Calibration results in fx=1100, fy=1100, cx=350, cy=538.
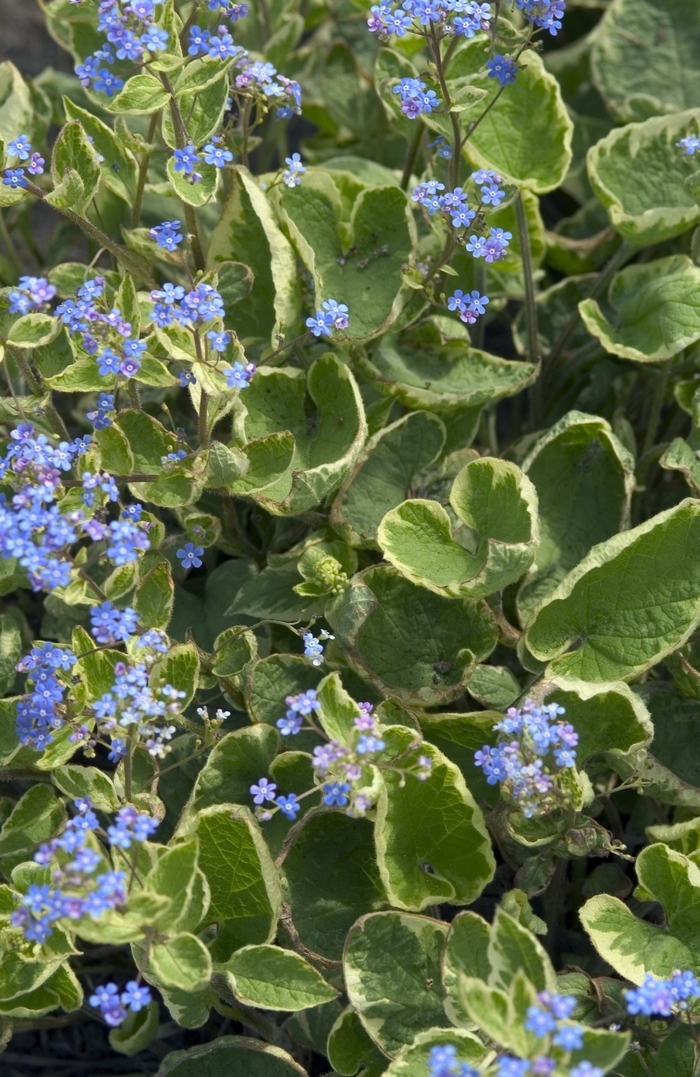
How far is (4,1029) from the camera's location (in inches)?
97.7

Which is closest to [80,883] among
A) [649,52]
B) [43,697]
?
[43,697]

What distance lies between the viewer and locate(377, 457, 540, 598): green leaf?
98.3 inches

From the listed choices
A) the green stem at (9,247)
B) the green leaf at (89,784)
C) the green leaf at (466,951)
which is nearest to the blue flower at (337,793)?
the green leaf at (466,951)

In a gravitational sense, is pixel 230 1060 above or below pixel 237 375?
below

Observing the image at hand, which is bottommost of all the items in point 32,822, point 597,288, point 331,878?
point 331,878

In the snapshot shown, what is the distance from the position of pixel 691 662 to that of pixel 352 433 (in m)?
1.06

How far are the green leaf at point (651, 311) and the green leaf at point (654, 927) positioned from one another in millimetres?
1321

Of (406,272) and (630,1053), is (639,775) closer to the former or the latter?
(630,1053)

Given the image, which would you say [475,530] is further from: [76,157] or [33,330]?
[76,157]

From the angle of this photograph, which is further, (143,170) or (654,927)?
(143,170)

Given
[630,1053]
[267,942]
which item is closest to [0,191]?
[267,942]

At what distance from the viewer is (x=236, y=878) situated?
96.0 inches

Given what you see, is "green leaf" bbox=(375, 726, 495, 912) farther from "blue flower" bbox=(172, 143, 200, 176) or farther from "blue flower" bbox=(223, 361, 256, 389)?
"blue flower" bbox=(172, 143, 200, 176)

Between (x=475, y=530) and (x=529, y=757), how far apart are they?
30.7 inches
